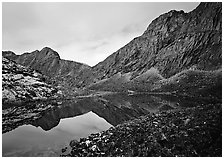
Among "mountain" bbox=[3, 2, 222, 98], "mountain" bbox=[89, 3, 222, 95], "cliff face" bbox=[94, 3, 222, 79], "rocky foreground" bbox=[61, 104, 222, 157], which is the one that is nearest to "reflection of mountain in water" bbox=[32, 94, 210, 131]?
"rocky foreground" bbox=[61, 104, 222, 157]

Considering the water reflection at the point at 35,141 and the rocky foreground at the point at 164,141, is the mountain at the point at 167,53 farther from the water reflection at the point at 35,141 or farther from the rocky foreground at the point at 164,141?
the rocky foreground at the point at 164,141

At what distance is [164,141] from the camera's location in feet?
48.9

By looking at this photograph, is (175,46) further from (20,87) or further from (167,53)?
(20,87)

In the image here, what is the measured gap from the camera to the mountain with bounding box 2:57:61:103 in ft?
195

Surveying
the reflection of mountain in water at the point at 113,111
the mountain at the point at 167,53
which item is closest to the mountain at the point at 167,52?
the mountain at the point at 167,53

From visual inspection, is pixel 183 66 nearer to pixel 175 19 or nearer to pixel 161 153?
pixel 175 19

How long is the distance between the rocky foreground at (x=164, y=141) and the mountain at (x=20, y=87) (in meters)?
44.8

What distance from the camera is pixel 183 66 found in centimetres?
12169

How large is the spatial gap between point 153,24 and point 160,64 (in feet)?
198

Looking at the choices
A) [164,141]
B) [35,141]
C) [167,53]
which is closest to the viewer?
[164,141]

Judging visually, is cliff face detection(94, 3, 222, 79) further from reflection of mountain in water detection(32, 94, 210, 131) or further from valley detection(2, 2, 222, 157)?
reflection of mountain in water detection(32, 94, 210, 131)

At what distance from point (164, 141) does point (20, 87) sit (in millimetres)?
62189

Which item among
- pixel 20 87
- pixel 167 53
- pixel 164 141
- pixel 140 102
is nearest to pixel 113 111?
pixel 140 102

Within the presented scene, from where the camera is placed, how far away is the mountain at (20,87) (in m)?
59.3
